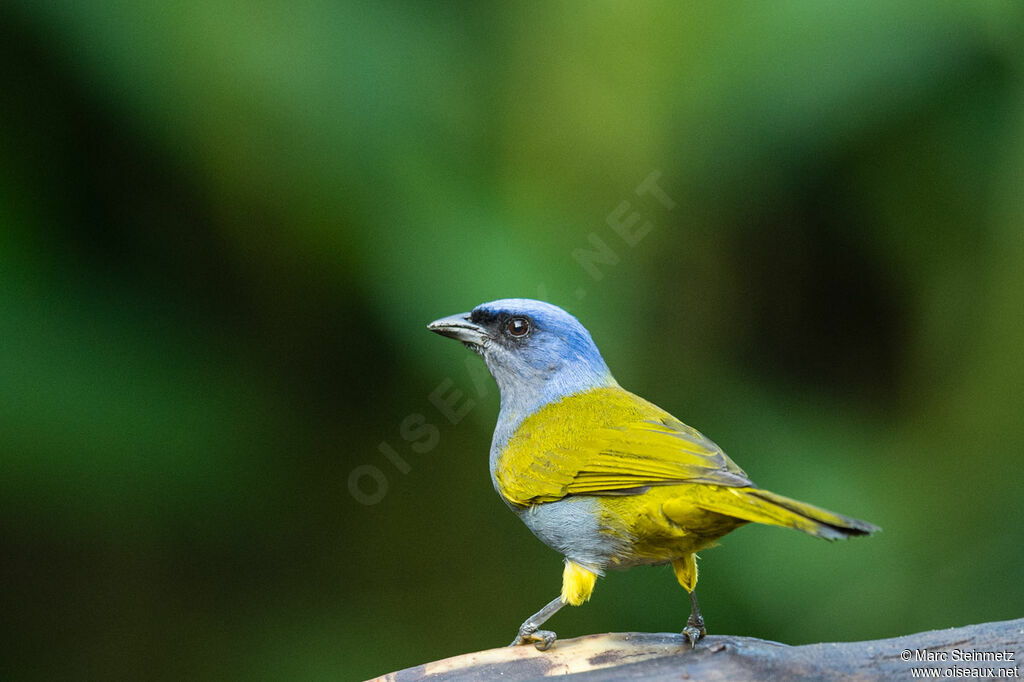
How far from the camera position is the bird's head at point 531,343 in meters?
3.11

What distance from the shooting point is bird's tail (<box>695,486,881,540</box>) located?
2.08 m

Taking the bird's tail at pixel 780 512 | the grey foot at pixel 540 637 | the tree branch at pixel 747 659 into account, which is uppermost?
the bird's tail at pixel 780 512

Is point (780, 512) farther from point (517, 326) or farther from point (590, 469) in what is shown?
point (517, 326)

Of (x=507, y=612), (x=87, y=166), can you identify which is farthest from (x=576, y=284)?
(x=87, y=166)

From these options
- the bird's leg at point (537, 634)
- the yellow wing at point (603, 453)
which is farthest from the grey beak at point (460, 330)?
the bird's leg at point (537, 634)

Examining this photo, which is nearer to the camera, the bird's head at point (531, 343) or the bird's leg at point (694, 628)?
the bird's leg at point (694, 628)

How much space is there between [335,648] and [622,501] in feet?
6.76

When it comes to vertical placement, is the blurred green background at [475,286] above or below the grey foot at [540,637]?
above

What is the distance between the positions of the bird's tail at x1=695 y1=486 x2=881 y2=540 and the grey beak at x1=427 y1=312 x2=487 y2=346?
0.94 metres

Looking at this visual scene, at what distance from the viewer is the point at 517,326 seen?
10.2ft

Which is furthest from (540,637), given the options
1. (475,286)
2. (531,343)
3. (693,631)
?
(475,286)

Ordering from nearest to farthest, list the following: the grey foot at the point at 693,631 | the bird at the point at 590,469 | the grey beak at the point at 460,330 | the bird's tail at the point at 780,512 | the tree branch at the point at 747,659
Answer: the bird's tail at the point at 780,512 < the bird at the point at 590,469 < the tree branch at the point at 747,659 < the grey foot at the point at 693,631 < the grey beak at the point at 460,330

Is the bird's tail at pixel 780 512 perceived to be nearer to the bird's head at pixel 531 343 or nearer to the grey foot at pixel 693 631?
the grey foot at pixel 693 631

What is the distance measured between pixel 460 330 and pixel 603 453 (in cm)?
63
